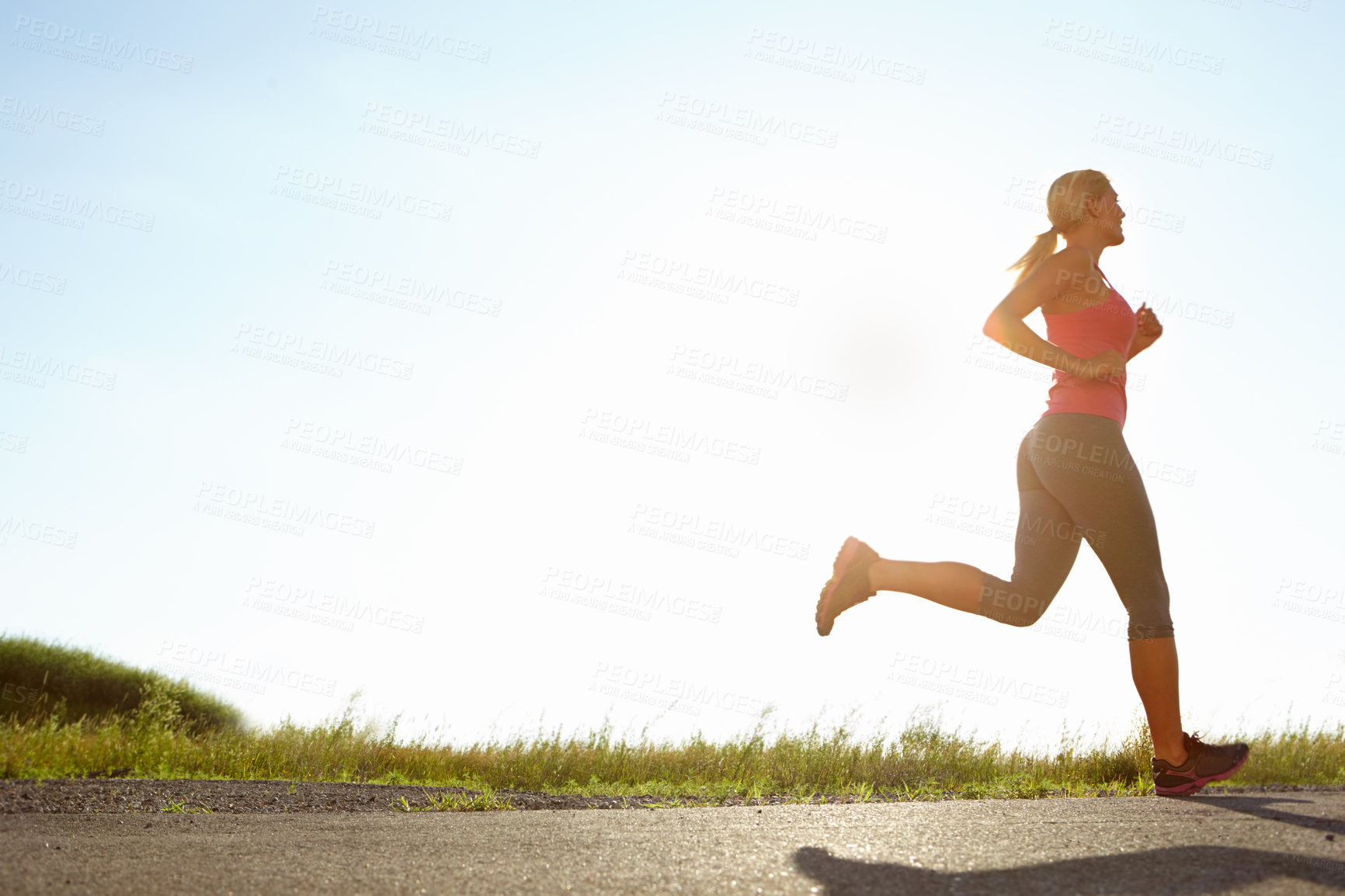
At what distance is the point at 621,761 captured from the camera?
626cm

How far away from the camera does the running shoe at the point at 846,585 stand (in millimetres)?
3682

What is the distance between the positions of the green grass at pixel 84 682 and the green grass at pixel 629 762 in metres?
8.09

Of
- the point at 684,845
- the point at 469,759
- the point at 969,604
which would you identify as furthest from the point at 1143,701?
the point at 469,759

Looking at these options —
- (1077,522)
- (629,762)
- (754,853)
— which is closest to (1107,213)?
(1077,522)

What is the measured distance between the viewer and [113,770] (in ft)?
20.4

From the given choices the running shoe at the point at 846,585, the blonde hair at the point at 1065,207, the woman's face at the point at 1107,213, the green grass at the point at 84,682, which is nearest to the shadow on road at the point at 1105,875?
the running shoe at the point at 846,585

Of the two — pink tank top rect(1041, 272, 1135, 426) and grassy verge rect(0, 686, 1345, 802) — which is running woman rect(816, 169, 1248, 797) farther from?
grassy verge rect(0, 686, 1345, 802)

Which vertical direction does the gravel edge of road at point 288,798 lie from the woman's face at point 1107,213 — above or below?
below

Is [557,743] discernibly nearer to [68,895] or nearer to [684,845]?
[684,845]

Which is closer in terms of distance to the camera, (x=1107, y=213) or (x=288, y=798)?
(x=1107, y=213)

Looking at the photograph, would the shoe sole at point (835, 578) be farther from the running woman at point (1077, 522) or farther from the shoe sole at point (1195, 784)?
the shoe sole at point (1195, 784)

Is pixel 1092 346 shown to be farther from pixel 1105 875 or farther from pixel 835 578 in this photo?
pixel 1105 875

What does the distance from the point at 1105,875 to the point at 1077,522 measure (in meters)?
1.67

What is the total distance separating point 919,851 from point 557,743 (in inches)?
171
